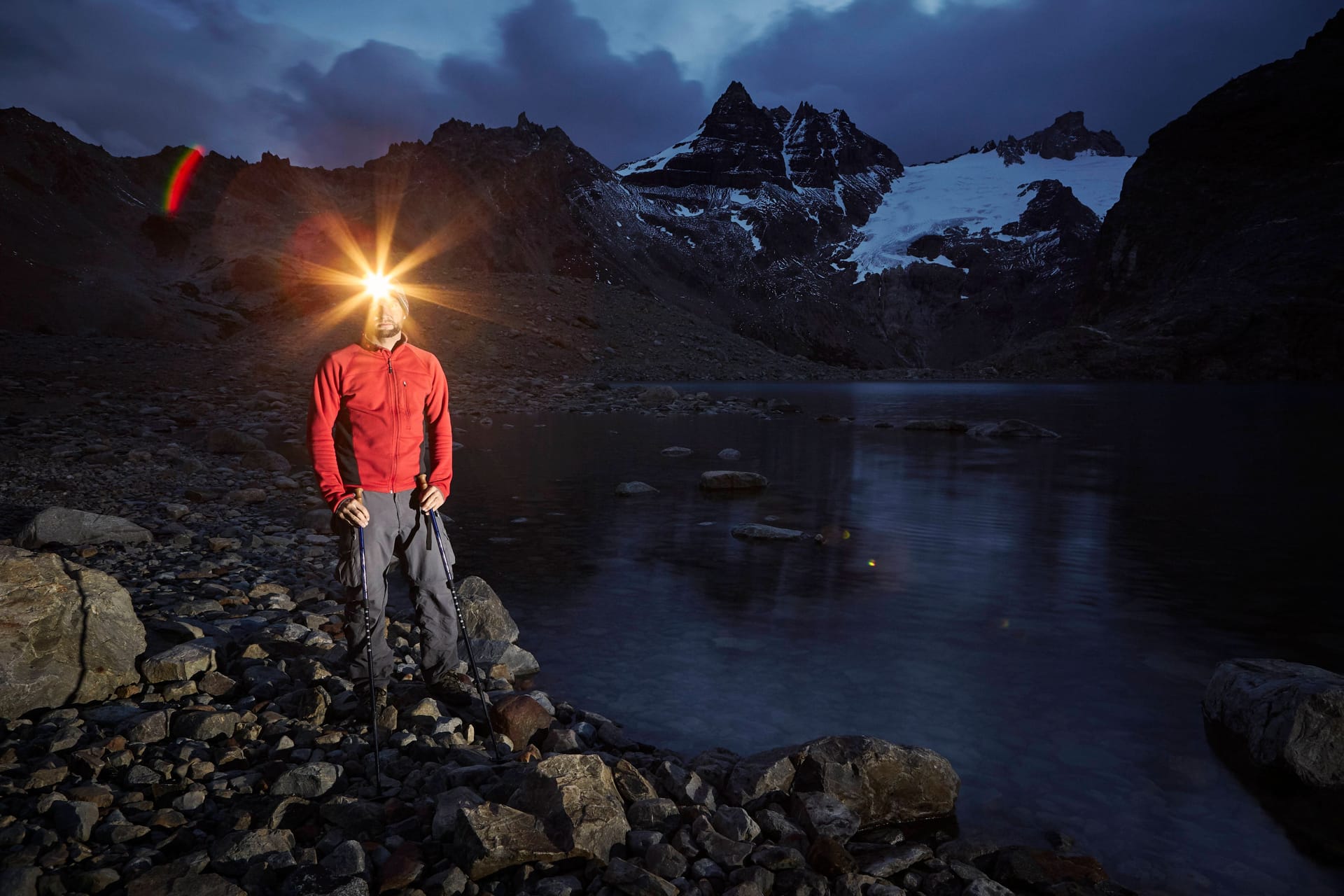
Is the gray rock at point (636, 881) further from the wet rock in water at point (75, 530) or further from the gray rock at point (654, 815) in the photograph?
the wet rock in water at point (75, 530)

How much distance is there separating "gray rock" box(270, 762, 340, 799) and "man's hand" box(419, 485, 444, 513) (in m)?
1.76

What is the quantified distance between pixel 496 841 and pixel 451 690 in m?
2.20

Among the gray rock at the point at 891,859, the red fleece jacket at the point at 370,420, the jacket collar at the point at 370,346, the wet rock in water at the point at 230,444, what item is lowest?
the gray rock at the point at 891,859

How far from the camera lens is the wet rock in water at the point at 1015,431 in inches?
1223

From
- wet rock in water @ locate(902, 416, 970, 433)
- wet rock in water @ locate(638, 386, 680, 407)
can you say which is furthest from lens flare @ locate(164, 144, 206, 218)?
wet rock in water @ locate(902, 416, 970, 433)

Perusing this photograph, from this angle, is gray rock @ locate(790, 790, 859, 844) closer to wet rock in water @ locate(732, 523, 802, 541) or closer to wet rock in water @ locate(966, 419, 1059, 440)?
wet rock in water @ locate(732, 523, 802, 541)

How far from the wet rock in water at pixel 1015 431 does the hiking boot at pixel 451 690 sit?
1171 inches

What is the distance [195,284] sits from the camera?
262 ft

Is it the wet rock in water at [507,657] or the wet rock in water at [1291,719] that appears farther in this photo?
the wet rock in water at [507,657]

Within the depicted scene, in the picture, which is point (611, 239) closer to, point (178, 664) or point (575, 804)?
point (178, 664)

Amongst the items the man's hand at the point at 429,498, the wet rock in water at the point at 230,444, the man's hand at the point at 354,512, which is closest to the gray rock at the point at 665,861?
the man's hand at the point at 429,498

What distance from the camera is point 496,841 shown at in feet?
11.4

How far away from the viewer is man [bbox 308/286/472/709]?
16.7 ft

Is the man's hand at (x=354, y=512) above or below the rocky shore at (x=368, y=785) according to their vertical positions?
above
